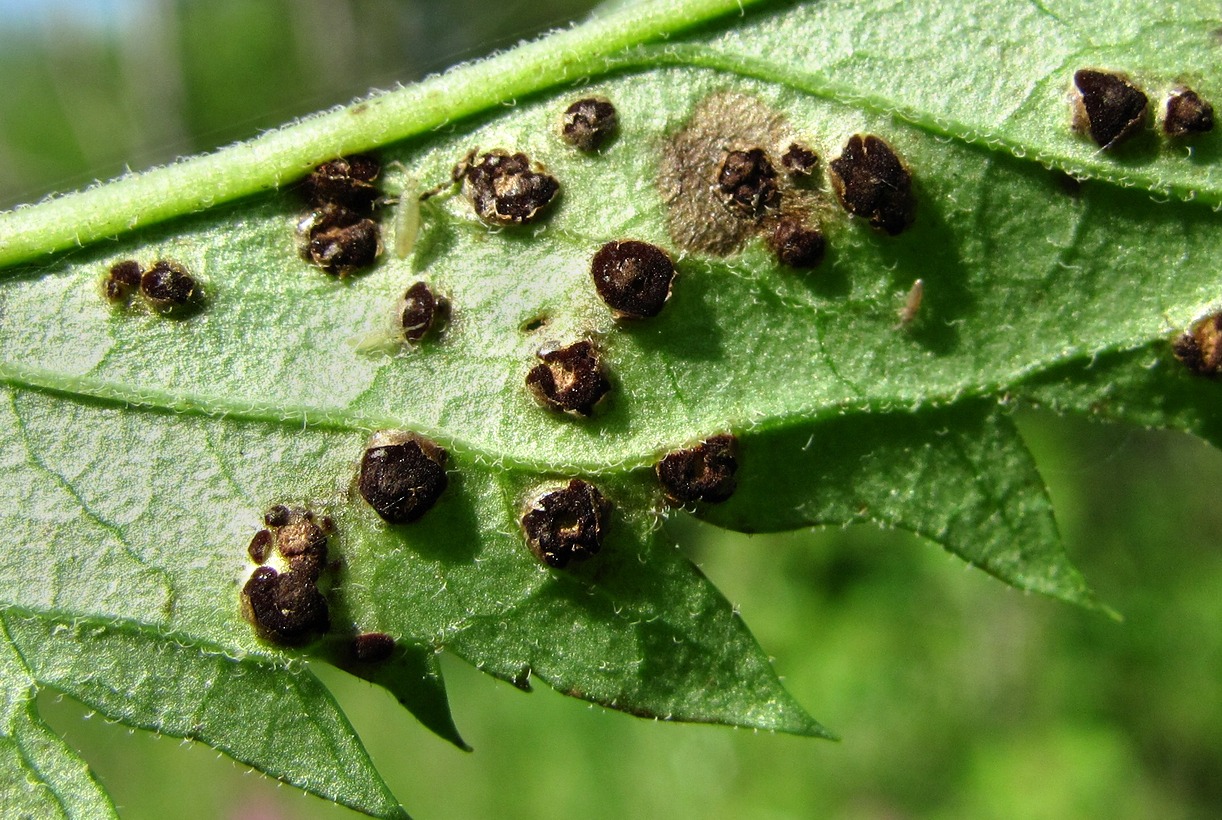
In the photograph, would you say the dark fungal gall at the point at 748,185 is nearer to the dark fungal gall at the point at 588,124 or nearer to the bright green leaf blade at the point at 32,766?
the dark fungal gall at the point at 588,124

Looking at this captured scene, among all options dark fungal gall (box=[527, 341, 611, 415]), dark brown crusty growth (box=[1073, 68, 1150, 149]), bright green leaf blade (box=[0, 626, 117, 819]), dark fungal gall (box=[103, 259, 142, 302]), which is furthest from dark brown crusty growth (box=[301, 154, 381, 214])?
dark brown crusty growth (box=[1073, 68, 1150, 149])

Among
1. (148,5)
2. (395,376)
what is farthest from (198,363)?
(148,5)

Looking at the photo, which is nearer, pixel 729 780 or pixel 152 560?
pixel 152 560

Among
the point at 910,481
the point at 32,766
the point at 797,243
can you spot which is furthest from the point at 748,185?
the point at 32,766

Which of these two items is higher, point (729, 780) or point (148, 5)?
point (148, 5)

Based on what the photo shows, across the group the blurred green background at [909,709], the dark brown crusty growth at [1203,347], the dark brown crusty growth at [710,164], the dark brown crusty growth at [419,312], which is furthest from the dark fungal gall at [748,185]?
the blurred green background at [909,709]

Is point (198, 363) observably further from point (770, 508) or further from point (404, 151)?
point (770, 508)
